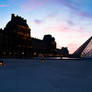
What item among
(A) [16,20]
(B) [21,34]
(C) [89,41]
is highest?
(A) [16,20]

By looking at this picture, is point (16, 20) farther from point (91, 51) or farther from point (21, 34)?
point (91, 51)

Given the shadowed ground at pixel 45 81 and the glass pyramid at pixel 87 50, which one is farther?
the glass pyramid at pixel 87 50

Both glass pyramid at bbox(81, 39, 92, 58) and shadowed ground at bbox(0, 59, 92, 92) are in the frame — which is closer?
shadowed ground at bbox(0, 59, 92, 92)

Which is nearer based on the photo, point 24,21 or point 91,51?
point 91,51

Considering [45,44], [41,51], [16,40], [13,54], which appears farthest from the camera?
[45,44]

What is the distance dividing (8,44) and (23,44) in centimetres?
960

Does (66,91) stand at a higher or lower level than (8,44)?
lower

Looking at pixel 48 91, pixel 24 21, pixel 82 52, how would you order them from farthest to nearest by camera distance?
pixel 24 21, pixel 82 52, pixel 48 91

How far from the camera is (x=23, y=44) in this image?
82.2 metres

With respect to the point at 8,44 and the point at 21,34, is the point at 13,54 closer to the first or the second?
the point at 8,44

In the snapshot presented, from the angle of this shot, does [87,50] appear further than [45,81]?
Yes

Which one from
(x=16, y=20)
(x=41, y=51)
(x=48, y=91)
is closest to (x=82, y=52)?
(x=48, y=91)

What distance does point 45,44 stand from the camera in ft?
391

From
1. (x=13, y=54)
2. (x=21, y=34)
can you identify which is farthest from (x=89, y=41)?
(x=21, y=34)
